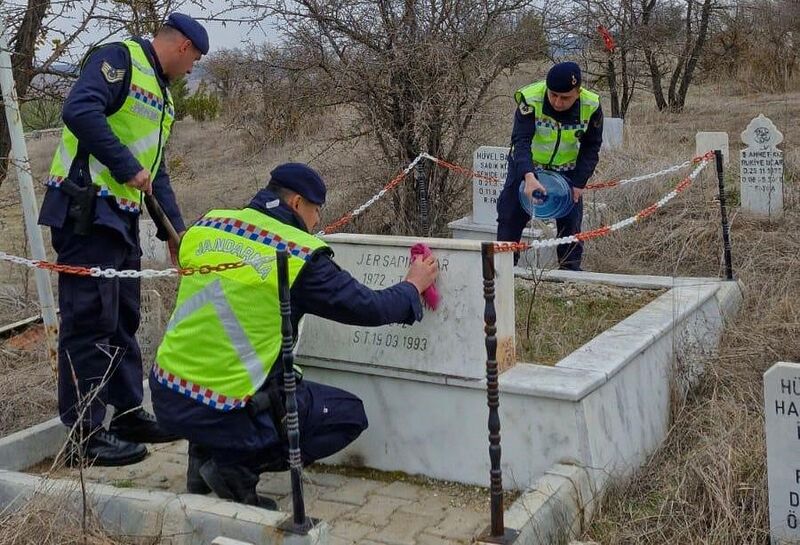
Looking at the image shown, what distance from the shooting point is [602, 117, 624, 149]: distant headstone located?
12.8 metres

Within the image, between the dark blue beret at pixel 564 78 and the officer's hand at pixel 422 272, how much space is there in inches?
102

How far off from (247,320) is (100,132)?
1105 millimetres

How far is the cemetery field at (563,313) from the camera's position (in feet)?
17.1

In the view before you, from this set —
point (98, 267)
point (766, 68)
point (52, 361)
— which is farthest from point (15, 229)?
point (766, 68)

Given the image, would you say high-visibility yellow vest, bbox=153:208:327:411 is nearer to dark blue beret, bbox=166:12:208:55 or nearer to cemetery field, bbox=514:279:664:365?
dark blue beret, bbox=166:12:208:55

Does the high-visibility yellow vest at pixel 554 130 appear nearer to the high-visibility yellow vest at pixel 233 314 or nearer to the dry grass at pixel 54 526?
the high-visibility yellow vest at pixel 233 314

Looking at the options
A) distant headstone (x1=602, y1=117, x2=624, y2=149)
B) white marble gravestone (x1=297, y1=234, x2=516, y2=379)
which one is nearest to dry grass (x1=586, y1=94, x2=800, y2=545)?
white marble gravestone (x1=297, y1=234, x2=516, y2=379)

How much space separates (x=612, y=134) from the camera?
515 inches

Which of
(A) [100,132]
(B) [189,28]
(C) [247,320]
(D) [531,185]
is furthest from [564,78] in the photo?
(C) [247,320]

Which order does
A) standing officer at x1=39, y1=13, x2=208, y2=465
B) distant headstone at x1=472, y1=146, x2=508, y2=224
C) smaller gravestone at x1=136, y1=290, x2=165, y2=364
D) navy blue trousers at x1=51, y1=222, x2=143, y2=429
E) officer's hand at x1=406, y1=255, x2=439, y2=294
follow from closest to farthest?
1. officer's hand at x1=406, y1=255, x2=439, y2=294
2. standing officer at x1=39, y1=13, x2=208, y2=465
3. navy blue trousers at x1=51, y1=222, x2=143, y2=429
4. smaller gravestone at x1=136, y1=290, x2=165, y2=364
5. distant headstone at x1=472, y1=146, x2=508, y2=224

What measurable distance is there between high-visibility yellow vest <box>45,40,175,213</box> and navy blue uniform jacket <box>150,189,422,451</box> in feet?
2.84

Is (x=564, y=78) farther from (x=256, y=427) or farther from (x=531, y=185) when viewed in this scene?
(x=256, y=427)

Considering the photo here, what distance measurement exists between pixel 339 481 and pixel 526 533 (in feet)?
3.87

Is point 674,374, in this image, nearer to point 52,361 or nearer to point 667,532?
point 667,532
